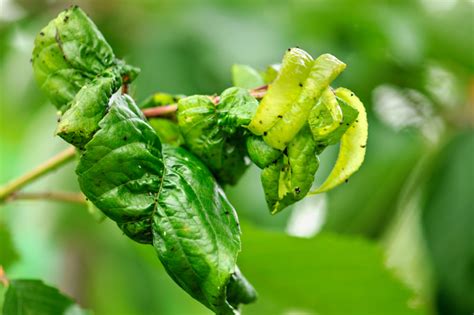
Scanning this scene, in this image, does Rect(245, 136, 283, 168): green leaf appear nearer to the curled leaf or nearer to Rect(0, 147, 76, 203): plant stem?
the curled leaf

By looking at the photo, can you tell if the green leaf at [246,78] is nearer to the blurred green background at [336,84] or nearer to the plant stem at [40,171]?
the plant stem at [40,171]

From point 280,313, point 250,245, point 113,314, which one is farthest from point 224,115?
point 113,314

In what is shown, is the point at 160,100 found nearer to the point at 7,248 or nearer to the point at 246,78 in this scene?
the point at 246,78

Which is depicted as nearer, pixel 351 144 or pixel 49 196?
pixel 351 144

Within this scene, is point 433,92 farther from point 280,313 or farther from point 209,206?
point 209,206

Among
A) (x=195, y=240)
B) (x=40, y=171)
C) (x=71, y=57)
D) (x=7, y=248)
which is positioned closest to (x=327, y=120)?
(x=195, y=240)

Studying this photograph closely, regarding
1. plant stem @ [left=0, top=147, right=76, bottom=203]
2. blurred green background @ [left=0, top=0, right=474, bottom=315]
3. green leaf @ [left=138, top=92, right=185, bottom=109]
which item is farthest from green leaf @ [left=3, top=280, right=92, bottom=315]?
blurred green background @ [left=0, top=0, right=474, bottom=315]

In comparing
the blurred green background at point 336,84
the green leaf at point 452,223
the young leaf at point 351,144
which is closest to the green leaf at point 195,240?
the young leaf at point 351,144
